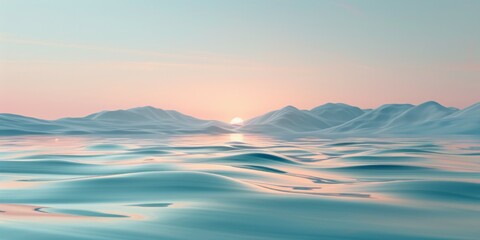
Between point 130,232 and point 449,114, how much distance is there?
124 metres

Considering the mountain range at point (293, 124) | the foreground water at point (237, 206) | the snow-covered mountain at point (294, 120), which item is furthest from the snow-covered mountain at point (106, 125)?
the foreground water at point (237, 206)

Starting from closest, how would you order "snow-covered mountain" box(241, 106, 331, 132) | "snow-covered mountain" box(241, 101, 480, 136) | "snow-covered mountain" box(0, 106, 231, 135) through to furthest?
"snow-covered mountain" box(0, 106, 231, 135)
"snow-covered mountain" box(241, 101, 480, 136)
"snow-covered mountain" box(241, 106, 331, 132)

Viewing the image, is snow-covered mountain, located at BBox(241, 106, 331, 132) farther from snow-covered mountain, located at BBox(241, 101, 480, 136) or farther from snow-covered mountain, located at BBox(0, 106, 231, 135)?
snow-covered mountain, located at BBox(0, 106, 231, 135)

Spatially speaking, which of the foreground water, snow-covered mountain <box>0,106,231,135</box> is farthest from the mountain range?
the foreground water

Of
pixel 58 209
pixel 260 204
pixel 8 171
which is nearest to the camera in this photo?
pixel 58 209

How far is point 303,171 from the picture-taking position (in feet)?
44.0

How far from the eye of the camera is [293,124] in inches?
6329

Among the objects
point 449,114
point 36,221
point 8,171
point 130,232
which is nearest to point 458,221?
point 130,232

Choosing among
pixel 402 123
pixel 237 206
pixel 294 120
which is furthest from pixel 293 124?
pixel 237 206

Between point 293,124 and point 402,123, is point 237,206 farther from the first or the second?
point 293,124

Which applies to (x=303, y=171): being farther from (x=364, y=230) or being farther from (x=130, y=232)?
(x=130, y=232)

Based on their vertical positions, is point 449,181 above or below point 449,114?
below

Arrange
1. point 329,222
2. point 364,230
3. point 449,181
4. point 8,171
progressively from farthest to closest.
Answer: point 8,171 < point 449,181 < point 329,222 < point 364,230

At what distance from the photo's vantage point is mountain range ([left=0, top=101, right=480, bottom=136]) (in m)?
82.2
